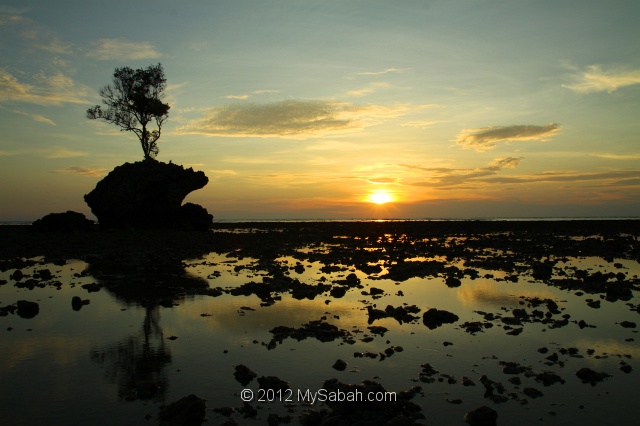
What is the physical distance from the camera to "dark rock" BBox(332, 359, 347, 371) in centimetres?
962

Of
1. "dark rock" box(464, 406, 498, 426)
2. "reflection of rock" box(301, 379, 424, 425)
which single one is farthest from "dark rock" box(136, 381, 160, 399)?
"dark rock" box(464, 406, 498, 426)

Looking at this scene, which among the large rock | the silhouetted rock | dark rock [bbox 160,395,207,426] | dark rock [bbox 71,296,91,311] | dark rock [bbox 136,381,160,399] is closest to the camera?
dark rock [bbox 160,395,207,426]

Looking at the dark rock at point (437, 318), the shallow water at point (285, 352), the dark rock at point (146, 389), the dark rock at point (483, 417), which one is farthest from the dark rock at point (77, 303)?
the dark rock at point (483, 417)

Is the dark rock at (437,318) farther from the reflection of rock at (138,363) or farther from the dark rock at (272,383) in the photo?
the reflection of rock at (138,363)

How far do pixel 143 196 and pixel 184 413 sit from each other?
186ft

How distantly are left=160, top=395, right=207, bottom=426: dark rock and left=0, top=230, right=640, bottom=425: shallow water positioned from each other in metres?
0.25

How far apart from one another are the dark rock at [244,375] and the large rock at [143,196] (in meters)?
55.0

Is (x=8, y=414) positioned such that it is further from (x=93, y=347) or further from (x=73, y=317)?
(x=73, y=317)

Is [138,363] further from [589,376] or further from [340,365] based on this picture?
[589,376]

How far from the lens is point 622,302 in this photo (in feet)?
54.3

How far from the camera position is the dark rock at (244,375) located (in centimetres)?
897

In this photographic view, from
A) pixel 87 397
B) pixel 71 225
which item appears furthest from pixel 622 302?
pixel 71 225

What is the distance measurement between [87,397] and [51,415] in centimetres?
78

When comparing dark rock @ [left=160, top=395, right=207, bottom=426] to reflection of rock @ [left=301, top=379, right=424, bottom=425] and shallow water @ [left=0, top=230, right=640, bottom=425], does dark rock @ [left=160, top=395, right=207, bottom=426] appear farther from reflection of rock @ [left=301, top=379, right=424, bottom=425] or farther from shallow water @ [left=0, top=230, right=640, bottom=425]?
reflection of rock @ [left=301, top=379, right=424, bottom=425]
